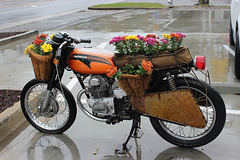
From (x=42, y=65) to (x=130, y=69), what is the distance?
1141 millimetres

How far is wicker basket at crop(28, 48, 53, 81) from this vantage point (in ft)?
12.4

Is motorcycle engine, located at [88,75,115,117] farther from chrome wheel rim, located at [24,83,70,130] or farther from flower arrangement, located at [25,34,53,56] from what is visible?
flower arrangement, located at [25,34,53,56]

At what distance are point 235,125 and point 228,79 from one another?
169 cm

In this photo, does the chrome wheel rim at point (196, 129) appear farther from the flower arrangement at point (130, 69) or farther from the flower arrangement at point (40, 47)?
the flower arrangement at point (40, 47)

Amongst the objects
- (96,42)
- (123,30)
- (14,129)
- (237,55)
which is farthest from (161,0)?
(14,129)

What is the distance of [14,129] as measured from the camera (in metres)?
4.39

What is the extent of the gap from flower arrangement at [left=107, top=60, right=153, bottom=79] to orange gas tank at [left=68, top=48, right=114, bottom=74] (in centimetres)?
18

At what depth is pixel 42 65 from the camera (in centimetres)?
384

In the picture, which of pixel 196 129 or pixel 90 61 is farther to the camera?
pixel 196 129

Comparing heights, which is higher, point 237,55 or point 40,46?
point 40,46

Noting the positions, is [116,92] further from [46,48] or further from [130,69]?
[46,48]

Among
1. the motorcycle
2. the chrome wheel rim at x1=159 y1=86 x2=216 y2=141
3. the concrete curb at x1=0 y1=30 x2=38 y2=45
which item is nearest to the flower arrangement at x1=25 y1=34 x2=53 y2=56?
the motorcycle

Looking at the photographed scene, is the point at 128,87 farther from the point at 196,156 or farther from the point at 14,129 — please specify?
the point at 14,129

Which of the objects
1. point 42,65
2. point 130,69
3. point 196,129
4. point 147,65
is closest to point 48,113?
point 42,65
